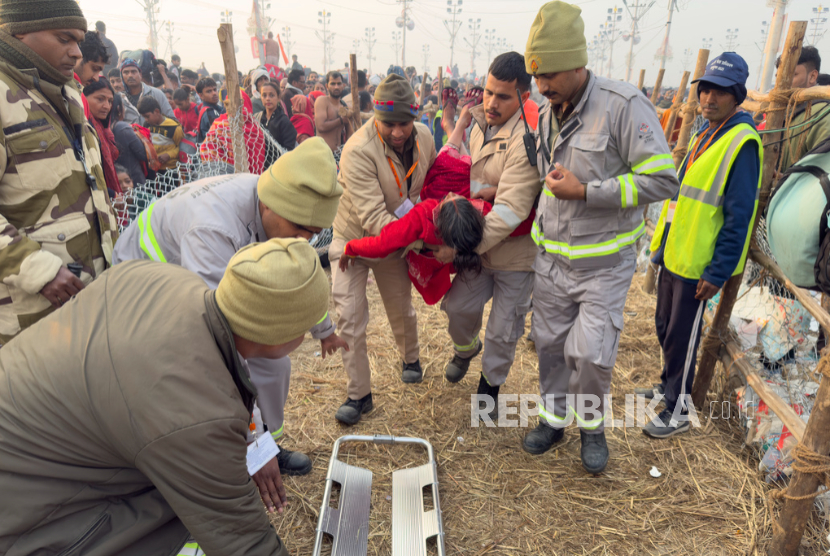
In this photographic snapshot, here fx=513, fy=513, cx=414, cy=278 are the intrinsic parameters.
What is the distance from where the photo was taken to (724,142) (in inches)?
111

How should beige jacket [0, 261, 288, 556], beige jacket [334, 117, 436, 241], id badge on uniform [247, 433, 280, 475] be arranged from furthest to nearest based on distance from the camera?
beige jacket [334, 117, 436, 241], id badge on uniform [247, 433, 280, 475], beige jacket [0, 261, 288, 556]

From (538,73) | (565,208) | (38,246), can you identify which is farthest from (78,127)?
(565,208)

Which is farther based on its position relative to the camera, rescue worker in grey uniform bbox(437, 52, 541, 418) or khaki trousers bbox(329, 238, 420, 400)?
khaki trousers bbox(329, 238, 420, 400)

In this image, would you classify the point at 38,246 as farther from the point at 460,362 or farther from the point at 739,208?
the point at 739,208

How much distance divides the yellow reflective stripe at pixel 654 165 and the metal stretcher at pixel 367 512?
1.85m

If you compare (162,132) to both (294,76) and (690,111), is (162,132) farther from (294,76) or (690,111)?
(294,76)

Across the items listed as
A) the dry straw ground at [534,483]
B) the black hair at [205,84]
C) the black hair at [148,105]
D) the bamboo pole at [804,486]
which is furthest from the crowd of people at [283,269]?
the black hair at [205,84]

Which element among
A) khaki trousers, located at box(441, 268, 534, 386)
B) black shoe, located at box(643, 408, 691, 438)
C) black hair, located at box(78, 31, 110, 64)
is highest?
black hair, located at box(78, 31, 110, 64)

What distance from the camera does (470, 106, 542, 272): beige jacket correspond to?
2.89m

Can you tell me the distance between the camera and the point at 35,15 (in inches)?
80.2

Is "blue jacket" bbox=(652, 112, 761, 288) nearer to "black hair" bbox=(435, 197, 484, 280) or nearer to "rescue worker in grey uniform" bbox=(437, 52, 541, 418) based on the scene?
"rescue worker in grey uniform" bbox=(437, 52, 541, 418)

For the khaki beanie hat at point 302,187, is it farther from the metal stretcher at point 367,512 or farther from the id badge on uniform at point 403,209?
the metal stretcher at point 367,512

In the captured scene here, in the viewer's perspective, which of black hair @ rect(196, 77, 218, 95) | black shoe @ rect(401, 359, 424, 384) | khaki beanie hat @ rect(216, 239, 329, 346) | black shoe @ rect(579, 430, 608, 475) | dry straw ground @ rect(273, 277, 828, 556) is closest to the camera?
khaki beanie hat @ rect(216, 239, 329, 346)

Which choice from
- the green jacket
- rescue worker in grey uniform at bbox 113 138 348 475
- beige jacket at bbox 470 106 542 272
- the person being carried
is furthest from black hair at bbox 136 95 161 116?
the green jacket
